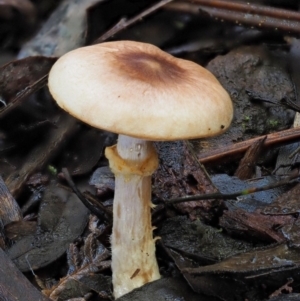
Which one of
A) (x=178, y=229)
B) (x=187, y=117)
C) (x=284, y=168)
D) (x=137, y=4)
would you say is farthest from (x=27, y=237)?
(x=137, y=4)

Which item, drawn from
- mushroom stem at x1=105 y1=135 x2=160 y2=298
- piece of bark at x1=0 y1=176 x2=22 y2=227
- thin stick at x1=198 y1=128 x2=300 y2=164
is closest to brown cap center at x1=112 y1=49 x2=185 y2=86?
mushroom stem at x1=105 y1=135 x2=160 y2=298

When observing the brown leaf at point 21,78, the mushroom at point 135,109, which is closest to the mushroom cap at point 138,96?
the mushroom at point 135,109

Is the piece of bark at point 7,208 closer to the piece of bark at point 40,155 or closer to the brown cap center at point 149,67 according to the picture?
the piece of bark at point 40,155

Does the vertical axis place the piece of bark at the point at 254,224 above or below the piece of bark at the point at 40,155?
below

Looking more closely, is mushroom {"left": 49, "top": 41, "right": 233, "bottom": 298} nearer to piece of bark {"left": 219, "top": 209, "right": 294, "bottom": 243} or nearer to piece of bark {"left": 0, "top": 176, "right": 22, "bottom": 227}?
piece of bark {"left": 219, "top": 209, "right": 294, "bottom": 243}

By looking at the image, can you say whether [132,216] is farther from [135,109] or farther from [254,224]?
[135,109]

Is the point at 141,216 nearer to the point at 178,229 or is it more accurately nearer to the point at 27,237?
the point at 178,229

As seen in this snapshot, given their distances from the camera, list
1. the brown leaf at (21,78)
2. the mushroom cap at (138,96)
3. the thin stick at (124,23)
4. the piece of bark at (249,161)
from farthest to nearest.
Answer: the thin stick at (124,23) < the brown leaf at (21,78) < the piece of bark at (249,161) < the mushroom cap at (138,96)
